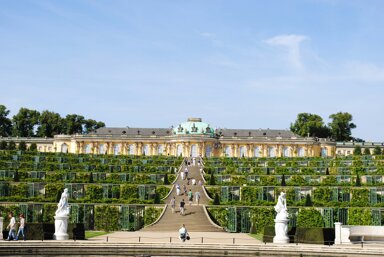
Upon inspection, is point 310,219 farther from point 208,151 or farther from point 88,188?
point 208,151

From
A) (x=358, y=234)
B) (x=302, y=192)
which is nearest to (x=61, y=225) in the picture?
(x=358, y=234)

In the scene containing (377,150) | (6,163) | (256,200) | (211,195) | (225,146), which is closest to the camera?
(256,200)

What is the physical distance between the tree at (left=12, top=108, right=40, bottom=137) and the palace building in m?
6.91

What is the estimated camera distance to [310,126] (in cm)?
12394

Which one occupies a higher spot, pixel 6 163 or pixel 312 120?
pixel 312 120

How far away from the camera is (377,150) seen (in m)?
107

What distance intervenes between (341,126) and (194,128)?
32.1 meters

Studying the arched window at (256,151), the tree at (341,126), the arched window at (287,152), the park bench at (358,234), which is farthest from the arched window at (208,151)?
the park bench at (358,234)

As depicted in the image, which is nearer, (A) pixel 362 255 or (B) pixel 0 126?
(A) pixel 362 255

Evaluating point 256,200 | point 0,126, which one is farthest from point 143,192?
point 0,126

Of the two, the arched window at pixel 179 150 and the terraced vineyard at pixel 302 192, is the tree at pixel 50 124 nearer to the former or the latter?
the arched window at pixel 179 150

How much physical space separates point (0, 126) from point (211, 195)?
3182 inches

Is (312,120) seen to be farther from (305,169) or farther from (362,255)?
(362,255)

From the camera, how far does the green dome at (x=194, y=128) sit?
114 metres
